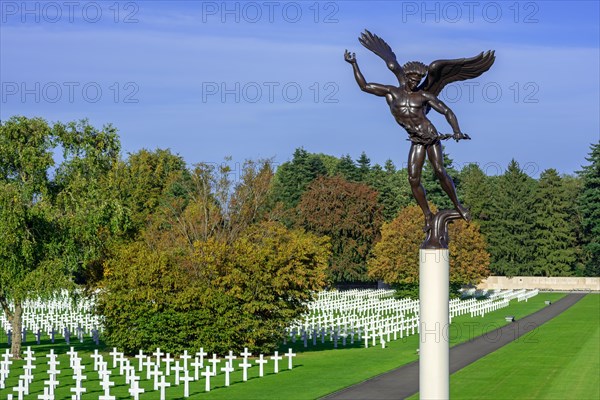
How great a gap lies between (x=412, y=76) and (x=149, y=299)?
36.6 metres

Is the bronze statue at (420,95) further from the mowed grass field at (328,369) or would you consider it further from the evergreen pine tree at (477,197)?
the evergreen pine tree at (477,197)

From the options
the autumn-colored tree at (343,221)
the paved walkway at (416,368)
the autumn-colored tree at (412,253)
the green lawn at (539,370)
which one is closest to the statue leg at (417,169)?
the paved walkway at (416,368)

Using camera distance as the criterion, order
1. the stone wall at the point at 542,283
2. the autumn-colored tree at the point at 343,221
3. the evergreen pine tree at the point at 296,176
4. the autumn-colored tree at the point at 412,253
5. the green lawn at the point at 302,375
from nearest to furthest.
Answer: the green lawn at the point at 302,375
the autumn-colored tree at the point at 412,253
the autumn-colored tree at the point at 343,221
the evergreen pine tree at the point at 296,176
the stone wall at the point at 542,283

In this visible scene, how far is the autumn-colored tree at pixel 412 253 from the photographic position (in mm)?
96688

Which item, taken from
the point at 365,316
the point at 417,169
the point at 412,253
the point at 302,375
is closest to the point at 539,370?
the point at 302,375

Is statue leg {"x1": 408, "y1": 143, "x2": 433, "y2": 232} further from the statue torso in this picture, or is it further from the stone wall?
the stone wall

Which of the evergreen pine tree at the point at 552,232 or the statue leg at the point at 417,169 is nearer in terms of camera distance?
the statue leg at the point at 417,169

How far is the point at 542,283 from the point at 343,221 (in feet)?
108

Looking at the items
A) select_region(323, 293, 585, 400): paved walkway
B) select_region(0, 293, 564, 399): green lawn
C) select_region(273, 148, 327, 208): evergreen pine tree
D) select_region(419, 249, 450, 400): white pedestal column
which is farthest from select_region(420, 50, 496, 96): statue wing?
select_region(273, 148, 327, 208): evergreen pine tree

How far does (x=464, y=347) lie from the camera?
53.3 m

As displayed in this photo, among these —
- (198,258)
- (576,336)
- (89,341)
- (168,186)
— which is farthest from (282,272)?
(168,186)

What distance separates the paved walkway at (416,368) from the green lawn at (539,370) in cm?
84

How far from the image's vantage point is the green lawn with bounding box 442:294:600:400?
36438 millimetres

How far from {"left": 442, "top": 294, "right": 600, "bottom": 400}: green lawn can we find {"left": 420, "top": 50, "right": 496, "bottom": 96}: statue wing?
2183cm
